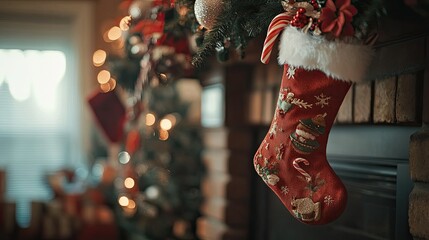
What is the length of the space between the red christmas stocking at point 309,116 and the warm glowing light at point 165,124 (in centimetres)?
175

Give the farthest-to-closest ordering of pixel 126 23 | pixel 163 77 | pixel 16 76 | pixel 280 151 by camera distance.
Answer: pixel 16 76 < pixel 163 77 < pixel 126 23 < pixel 280 151

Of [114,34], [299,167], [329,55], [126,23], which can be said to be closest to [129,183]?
[114,34]

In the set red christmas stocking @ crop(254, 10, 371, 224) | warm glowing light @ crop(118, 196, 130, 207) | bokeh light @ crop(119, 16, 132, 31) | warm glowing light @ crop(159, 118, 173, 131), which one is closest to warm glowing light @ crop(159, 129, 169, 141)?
warm glowing light @ crop(159, 118, 173, 131)

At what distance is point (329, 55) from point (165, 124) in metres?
1.93

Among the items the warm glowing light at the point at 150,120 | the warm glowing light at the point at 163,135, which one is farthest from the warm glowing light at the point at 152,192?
the warm glowing light at the point at 150,120

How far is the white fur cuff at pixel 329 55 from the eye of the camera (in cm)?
132

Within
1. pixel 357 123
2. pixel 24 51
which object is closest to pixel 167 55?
pixel 357 123

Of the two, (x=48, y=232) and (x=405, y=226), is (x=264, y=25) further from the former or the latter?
(x=48, y=232)

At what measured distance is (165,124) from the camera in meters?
3.18

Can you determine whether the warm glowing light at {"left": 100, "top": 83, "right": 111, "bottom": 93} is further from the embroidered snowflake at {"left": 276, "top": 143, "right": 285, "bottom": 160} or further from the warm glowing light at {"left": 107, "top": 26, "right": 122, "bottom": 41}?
the embroidered snowflake at {"left": 276, "top": 143, "right": 285, "bottom": 160}

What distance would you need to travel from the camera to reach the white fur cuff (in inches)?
52.0

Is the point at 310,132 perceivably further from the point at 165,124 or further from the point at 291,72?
the point at 165,124

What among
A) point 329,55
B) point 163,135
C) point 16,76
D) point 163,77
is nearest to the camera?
point 329,55

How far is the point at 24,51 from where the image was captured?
4633 millimetres
